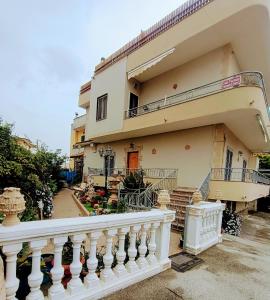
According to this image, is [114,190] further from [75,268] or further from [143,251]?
[75,268]

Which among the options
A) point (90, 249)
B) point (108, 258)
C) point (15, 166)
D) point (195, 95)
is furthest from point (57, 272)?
point (195, 95)

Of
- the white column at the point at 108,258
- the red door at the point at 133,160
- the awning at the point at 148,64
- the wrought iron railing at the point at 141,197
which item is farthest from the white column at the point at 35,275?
the red door at the point at 133,160

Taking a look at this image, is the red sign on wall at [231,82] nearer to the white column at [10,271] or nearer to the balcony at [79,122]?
the white column at [10,271]

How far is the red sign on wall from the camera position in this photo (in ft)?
26.0

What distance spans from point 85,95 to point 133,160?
8901 millimetres

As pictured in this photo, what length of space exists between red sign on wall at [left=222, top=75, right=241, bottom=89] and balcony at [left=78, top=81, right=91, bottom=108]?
1334 centimetres

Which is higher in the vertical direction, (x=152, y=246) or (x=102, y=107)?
(x=102, y=107)

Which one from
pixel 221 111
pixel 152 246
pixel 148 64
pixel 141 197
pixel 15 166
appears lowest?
pixel 141 197

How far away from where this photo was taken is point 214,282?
10.3 ft

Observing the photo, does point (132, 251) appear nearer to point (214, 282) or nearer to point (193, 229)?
point (214, 282)

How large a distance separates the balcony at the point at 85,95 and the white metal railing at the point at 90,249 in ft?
57.3

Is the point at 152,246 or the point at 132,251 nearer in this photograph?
the point at 132,251

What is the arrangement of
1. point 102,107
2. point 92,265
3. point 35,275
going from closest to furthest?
point 35,275 → point 92,265 → point 102,107

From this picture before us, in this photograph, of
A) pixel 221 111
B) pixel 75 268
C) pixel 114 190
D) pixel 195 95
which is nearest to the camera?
pixel 75 268
